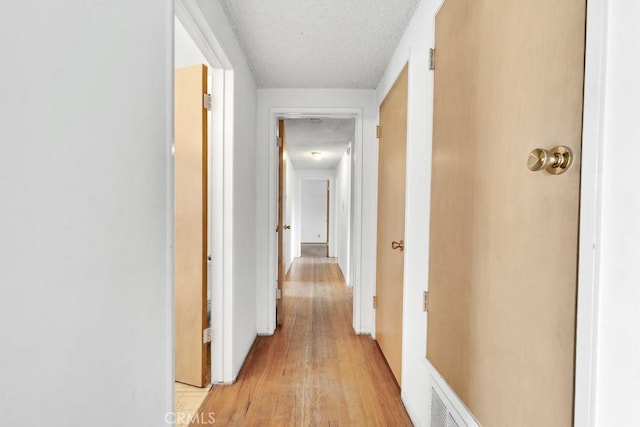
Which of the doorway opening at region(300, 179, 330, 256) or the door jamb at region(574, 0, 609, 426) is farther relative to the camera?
the doorway opening at region(300, 179, 330, 256)

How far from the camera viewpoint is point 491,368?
3.00 feet

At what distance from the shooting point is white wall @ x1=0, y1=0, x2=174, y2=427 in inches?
21.1

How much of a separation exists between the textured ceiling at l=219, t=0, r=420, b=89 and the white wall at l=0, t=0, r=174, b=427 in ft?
2.74

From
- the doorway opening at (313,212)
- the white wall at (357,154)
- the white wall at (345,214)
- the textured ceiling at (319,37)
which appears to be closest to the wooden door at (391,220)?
the white wall at (357,154)

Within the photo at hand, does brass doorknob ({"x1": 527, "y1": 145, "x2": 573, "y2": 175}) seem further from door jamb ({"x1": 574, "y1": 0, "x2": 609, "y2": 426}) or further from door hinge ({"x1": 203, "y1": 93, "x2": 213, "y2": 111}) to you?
door hinge ({"x1": 203, "y1": 93, "x2": 213, "y2": 111})


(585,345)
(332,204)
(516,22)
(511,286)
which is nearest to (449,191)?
(511,286)

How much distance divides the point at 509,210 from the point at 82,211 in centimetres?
106

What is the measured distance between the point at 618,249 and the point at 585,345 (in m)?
0.20

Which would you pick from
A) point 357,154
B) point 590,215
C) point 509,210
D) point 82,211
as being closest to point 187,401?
point 82,211

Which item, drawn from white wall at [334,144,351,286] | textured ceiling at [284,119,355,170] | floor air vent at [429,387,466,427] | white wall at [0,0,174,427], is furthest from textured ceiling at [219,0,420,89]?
white wall at [334,144,351,286]

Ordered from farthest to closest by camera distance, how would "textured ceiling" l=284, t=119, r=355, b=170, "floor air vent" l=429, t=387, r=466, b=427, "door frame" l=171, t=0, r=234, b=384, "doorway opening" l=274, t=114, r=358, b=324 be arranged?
"textured ceiling" l=284, t=119, r=355, b=170, "doorway opening" l=274, t=114, r=358, b=324, "door frame" l=171, t=0, r=234, b=384, "floor air vent" l=429, t=387, r=466, b=427

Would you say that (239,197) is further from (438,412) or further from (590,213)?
(590,213)

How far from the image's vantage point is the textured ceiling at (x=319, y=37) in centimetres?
163

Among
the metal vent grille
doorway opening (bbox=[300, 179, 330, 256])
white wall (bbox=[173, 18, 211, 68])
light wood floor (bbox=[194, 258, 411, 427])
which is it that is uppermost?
white wall (bbox=[173, 18, 211, 68])
